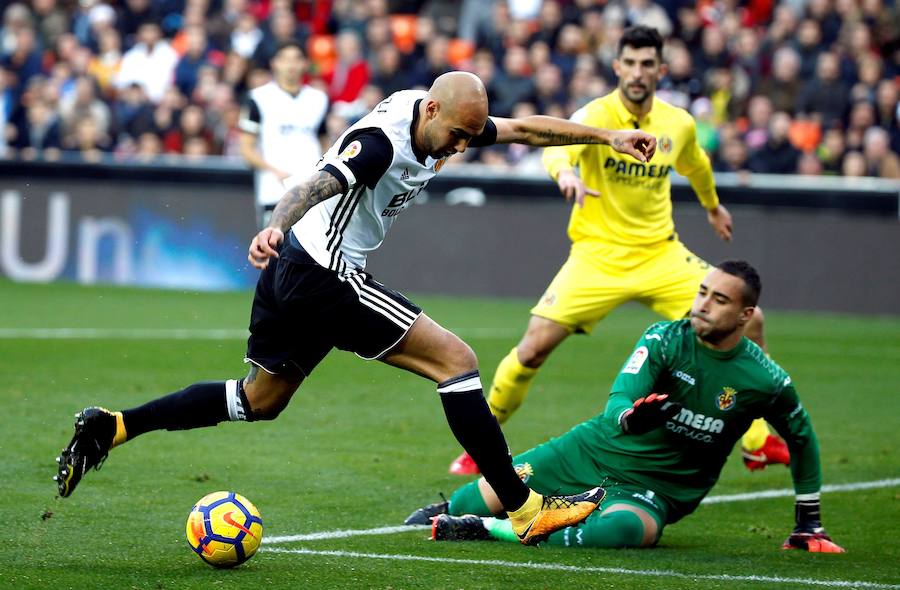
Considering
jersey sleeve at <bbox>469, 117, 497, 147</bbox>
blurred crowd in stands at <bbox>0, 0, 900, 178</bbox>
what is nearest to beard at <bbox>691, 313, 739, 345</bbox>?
jersey sleeve at <bbox>469, 117, 497, 147</bbox>

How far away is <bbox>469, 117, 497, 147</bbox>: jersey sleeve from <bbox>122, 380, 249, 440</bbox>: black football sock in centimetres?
144

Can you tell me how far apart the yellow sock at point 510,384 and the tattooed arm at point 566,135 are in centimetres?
194

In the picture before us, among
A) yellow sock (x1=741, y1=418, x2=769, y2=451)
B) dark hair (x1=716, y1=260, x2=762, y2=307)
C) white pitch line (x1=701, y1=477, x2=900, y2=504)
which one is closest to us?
dark hair (x1=716, y1=260, x2=762, y2=307)

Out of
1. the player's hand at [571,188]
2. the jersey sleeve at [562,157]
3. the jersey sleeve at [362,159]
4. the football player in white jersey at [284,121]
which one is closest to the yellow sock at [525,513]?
the jersey sleeve at [362,159]

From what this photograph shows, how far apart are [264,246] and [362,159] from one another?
66 centimetres

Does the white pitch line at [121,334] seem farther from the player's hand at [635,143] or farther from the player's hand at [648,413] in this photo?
the player's hand at [648,413]

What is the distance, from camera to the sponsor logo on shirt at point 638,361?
632 centimetres

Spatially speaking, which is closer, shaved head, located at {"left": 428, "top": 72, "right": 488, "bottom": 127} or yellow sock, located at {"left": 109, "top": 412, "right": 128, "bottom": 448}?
shaved head, located at {"left": 428, "top": 72, "right": 488, "bottom": 127}

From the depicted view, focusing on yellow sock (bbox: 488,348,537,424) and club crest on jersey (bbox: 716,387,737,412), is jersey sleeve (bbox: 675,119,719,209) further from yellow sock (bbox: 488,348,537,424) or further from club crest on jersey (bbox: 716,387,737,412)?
club crest on jersey (bbox: 716,387,737,412)

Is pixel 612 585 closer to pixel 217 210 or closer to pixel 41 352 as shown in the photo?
pixel 41 352

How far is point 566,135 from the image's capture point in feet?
22.6

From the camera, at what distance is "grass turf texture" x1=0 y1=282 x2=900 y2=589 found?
5824mm

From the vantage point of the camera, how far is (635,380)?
6.29 meters

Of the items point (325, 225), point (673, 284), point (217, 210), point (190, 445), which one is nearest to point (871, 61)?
point (217, 210)
